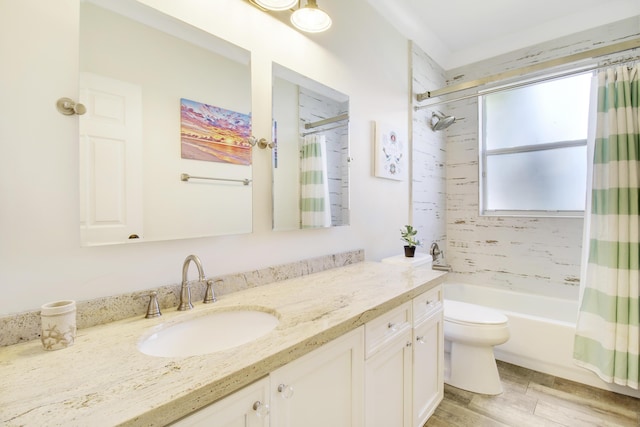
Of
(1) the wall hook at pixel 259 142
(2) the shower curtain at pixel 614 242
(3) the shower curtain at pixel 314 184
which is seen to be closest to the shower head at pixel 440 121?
(2) the shower curtain at pixel 614 242

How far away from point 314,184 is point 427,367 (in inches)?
45.4

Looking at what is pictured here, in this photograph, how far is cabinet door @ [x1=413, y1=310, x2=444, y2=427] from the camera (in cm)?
139

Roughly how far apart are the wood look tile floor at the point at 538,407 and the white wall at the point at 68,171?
1.22 m

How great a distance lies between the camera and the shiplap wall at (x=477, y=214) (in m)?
2.46

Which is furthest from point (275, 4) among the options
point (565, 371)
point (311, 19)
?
point (565, 371)

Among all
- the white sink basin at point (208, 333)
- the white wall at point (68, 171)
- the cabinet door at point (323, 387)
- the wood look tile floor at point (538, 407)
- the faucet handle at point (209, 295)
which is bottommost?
the wood look tile floor at point (538, 407)

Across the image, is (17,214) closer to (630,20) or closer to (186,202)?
(186,202)

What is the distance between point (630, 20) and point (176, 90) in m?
3.33

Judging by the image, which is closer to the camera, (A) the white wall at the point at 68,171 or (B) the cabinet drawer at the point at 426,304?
(A) the white wall at the point at 68,171

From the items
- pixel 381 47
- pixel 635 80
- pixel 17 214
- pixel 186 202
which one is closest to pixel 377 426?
pixel 186 202

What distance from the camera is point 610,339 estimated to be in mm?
1749

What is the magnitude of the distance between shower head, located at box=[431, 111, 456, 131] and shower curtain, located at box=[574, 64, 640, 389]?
1.06 meters

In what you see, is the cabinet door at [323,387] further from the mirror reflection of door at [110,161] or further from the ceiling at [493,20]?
the ceiling at [493,20]

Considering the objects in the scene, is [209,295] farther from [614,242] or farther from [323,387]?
[614,242]
